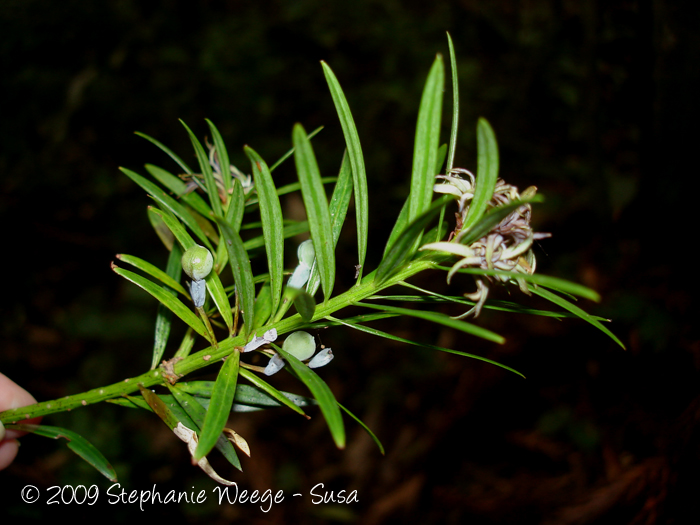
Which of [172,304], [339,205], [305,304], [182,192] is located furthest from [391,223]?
[305,304]

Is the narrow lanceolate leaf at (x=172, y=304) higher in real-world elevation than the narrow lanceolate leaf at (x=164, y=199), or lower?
lower

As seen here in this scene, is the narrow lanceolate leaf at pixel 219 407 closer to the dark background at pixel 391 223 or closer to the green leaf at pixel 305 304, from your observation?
the green leaf at pixel 305 304

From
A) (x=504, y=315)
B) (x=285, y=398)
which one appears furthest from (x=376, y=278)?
(x=504, y=315)

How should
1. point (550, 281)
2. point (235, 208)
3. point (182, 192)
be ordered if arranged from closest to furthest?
point (550, 281) → point (235, 208) → point (182, 192)

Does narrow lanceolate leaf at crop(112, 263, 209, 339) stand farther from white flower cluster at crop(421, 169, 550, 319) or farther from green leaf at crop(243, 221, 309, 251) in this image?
white flower cluster at crop(421, 169, 550, 319)

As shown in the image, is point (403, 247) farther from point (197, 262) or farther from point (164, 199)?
point (164, 199)

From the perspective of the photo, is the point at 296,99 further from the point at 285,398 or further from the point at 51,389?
the point at 285,398

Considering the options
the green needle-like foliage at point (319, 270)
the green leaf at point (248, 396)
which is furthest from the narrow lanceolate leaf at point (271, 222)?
the green leaf at point (248, 396)

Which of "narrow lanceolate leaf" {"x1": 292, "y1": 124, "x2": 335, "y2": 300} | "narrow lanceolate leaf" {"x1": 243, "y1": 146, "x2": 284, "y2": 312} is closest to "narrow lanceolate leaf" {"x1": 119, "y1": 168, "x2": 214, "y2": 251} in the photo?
"narrow lanceolate leaf" {"x1": 243, "y1": 146, "x2": 284, "y2": 312}
